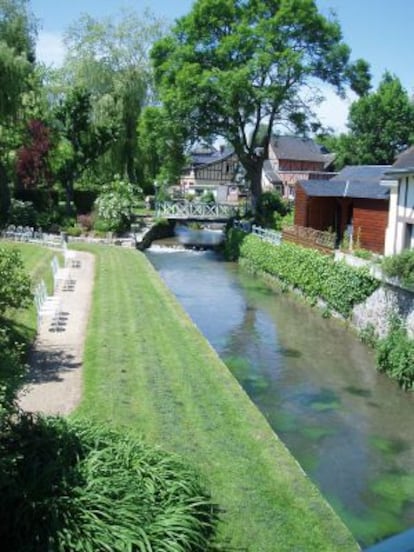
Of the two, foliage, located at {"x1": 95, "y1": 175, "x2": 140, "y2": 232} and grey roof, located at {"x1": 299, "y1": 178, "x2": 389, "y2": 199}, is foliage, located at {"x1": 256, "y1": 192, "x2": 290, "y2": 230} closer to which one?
grey roof, located at {"x1": 299, "y1": 178, "x2": 389, "y2": 199}

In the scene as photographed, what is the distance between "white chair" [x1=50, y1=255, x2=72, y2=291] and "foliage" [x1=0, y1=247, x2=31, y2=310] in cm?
1011

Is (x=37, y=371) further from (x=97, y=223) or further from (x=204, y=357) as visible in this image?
(x=97, y=223)

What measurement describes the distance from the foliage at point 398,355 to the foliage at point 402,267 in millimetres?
1274

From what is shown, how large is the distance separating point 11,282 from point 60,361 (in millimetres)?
3308

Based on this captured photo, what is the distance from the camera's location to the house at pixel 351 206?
2752 centimetres

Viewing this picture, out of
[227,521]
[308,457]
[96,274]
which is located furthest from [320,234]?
[227,521]

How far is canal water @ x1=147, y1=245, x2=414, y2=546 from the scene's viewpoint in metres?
10.4

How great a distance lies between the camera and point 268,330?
21.3 meters

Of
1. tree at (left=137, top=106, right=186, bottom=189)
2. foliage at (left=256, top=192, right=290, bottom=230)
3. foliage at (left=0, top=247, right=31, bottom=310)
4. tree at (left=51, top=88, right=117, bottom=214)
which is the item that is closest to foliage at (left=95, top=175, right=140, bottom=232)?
tree at (left=51, top=88, right=117, bottom=214)

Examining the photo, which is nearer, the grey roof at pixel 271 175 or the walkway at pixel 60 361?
the walkway at pixel 60 361

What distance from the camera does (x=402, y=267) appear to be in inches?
688

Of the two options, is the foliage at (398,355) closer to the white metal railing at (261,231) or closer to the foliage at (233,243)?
the white metal railing at (261,231)

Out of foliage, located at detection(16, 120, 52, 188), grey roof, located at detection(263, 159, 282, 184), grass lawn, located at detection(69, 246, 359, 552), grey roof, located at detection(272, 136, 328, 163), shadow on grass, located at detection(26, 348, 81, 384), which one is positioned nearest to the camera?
grass lawn, located at detection(69, 246, 359, 552)

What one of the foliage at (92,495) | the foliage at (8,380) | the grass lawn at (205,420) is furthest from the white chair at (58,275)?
the foliage at (92,495)
